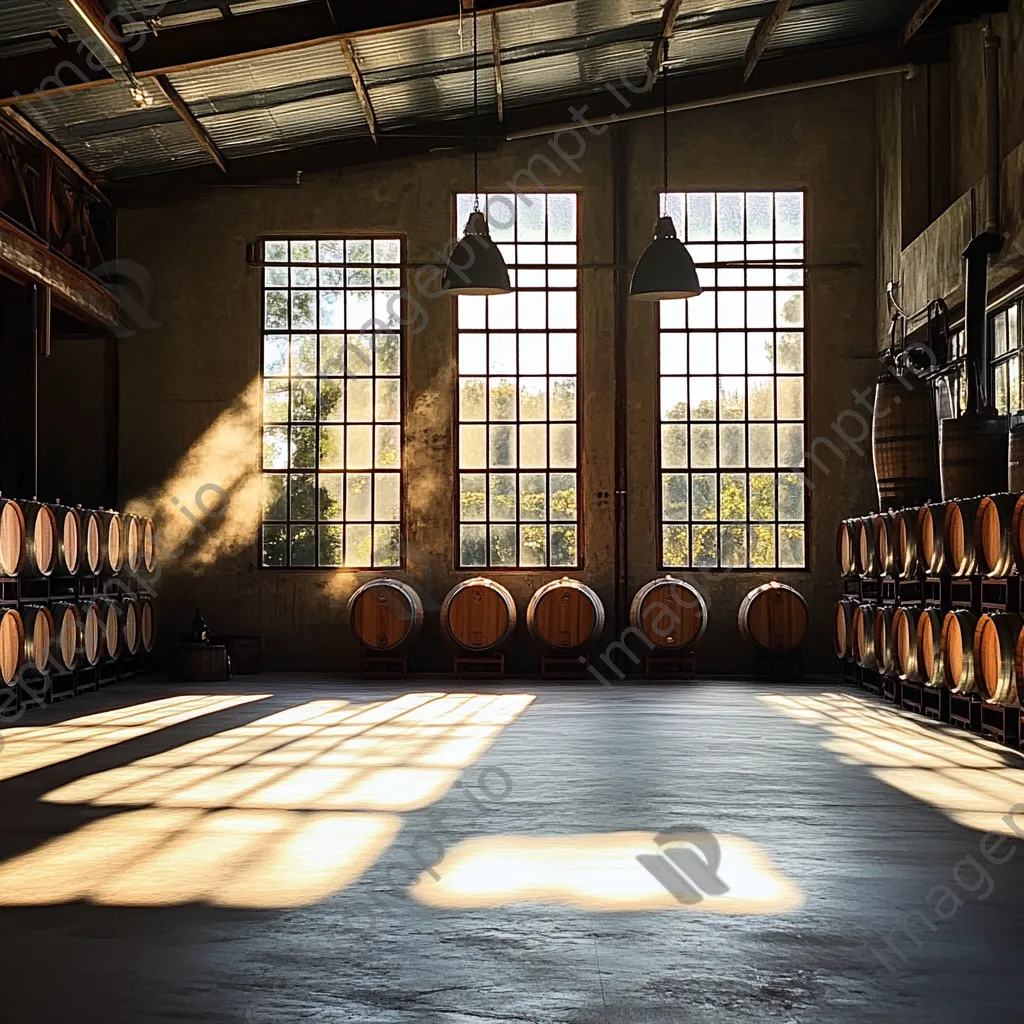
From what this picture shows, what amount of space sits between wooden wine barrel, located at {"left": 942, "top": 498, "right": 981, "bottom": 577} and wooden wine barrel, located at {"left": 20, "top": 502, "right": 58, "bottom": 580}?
23.3 feet

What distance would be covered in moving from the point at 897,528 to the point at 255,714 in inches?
213

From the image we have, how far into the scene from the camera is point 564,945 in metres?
3.82

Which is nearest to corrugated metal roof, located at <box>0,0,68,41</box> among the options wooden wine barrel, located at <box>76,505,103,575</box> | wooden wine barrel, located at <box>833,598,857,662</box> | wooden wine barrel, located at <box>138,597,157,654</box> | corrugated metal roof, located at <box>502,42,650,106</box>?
wooden wine barrel, located at <box>76,505,103,575</box>

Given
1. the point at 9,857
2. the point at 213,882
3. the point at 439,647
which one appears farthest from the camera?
the point at 439,647

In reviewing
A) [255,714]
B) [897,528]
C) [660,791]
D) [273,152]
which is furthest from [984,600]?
[273,152]

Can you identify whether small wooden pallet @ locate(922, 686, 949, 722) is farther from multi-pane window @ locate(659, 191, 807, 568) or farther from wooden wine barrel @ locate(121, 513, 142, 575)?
wooden wine barrel @ locate(121, 513, 142, 575)

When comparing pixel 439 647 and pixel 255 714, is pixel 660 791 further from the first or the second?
pixel 439 647

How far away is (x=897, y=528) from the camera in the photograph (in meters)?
11.3

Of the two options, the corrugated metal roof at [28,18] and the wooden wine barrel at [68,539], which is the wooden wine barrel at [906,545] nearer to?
the wooden wine barrel at [68,539]

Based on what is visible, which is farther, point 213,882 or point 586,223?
point 586,223

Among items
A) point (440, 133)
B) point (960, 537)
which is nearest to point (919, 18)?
point (440, 133)

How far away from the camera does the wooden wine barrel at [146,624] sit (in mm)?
14117

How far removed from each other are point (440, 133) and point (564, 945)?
12.7 metres

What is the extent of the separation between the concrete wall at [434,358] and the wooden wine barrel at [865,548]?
2.18 meters
